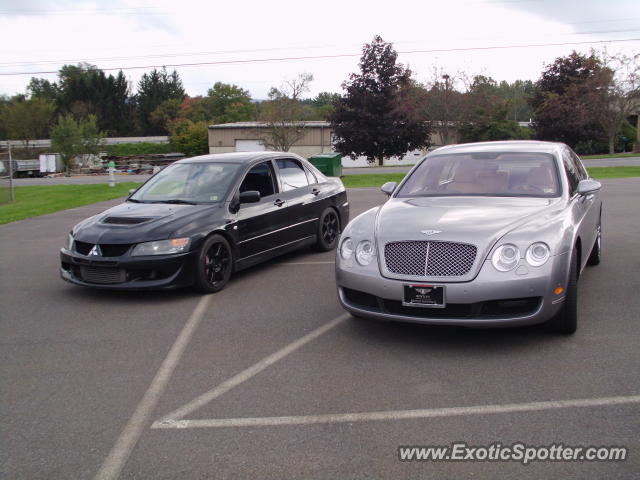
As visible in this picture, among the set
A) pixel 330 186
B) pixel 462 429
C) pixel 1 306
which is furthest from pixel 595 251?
pixel 1 306

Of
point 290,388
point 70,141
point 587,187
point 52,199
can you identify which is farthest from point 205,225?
point 70,141

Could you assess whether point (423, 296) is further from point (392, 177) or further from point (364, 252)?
point (392, 177)

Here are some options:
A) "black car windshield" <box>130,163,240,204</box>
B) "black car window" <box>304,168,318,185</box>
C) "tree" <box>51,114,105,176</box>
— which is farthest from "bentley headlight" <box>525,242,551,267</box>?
"tree" <box>51,114,105,176</box>

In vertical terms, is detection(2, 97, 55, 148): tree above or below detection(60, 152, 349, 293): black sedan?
above

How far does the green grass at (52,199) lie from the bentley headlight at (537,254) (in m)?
13.7

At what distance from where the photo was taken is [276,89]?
137 feet

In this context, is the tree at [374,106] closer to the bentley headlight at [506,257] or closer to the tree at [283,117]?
the tree at [283,117]

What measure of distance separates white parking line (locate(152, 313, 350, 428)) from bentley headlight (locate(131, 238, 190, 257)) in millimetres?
1928

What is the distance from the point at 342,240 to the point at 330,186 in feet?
13.9

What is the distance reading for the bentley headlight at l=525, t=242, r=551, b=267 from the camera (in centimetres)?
463

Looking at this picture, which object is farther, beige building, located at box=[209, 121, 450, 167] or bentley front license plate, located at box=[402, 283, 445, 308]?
beige building, located at box=[209, 121, 450, 167]

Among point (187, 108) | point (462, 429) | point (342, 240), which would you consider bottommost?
point (462, 429)

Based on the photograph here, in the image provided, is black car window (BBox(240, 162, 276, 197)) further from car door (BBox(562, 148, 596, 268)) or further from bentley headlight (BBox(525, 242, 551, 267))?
bentley headlight (BBox(525, 242, 551, 267))

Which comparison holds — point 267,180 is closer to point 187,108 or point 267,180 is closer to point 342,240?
point 342,240
